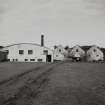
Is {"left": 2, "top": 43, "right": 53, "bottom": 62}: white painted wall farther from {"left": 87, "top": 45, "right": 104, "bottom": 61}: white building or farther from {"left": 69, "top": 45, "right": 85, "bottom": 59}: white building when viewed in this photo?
{"left": 87, "top": 45, "right": 104, "bottom": 61}: white building

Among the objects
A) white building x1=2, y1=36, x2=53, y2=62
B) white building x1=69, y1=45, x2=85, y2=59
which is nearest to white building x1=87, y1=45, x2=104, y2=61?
white building x1=69, y1=45, x2=85, y2=59

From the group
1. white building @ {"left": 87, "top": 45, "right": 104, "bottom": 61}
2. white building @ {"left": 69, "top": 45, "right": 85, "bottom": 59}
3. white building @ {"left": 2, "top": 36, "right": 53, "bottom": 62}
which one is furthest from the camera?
white building @ {"left": 69, "top": 45, "right": 85, "bottom": 59}

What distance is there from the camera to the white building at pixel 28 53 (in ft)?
148

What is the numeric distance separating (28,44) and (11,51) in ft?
19.9

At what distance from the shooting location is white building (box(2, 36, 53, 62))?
4506 cm

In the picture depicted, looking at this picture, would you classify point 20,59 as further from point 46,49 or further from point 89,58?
point 89,58

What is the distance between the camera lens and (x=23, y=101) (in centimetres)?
736

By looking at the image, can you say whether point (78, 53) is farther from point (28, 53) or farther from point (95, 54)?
point (28, 53)

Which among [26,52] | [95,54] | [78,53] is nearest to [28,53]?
[26,52]

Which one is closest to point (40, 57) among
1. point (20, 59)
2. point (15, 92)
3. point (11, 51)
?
point (20, 59)

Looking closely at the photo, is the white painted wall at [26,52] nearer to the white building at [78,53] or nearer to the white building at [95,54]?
the white building at [78,53]

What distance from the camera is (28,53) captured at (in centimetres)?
4538

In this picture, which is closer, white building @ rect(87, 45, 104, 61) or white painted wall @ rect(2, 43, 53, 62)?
white painted wall @ rect(2, 43, 53, 62)

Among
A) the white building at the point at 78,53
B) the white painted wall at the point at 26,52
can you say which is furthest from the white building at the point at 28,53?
the white building at the point at 78,53
